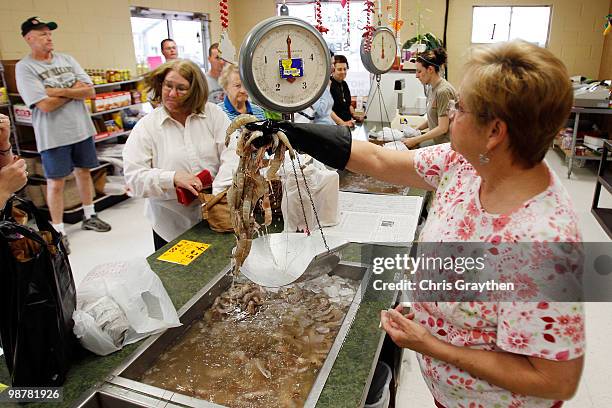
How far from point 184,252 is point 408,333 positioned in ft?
3.88

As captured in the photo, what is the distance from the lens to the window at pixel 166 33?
6695 millimetres

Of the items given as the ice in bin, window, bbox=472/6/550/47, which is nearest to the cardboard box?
the ice in bin

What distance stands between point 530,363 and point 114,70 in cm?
580

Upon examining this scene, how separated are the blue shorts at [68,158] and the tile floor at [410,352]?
2.24 feet

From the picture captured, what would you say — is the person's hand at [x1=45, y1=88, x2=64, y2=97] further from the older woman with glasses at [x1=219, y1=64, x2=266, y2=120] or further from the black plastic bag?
the black plastic bag

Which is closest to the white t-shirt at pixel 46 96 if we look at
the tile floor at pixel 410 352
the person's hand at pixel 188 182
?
the tile floor at pixel 410 352

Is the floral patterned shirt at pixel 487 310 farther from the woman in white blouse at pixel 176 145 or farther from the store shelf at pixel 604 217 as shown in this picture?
the store shelf at pixel 604 217

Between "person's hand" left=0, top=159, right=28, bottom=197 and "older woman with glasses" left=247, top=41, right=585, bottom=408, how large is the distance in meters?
1.37

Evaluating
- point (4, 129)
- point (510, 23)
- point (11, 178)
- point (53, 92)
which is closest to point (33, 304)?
point (11, 178)

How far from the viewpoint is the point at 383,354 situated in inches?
76.2

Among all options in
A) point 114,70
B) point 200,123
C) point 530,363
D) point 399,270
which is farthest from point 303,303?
point 114,70

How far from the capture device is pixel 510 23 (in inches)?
320

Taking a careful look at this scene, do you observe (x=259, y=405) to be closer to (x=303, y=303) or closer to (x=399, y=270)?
(x=303, y=303)

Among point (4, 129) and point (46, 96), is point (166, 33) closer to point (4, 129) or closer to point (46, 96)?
point (46, 96)
